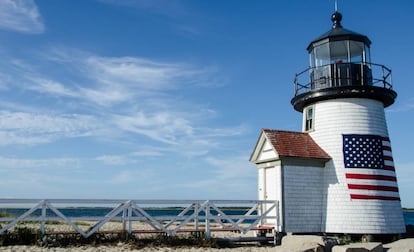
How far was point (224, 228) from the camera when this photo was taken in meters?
13.8

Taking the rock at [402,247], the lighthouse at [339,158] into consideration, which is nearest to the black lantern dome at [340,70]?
the lighthouse at [339,158]

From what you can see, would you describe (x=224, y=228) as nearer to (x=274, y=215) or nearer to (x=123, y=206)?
(x=274, y=215)

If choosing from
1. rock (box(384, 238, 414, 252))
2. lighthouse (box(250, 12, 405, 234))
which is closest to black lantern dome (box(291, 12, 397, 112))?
lighthouse (box(250, 12, 405, 234))

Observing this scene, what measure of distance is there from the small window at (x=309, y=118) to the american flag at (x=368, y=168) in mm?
1451

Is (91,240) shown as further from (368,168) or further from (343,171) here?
(368,168)

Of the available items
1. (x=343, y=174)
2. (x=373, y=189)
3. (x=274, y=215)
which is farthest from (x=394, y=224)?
(x=274, y=215)

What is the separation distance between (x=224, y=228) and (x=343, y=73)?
6619mm

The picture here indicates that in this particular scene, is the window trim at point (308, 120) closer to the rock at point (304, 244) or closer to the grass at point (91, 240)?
the rock at point (304, 244)

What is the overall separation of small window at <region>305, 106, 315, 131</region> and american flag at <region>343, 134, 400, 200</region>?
4.76 feet

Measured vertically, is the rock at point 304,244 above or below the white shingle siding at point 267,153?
below

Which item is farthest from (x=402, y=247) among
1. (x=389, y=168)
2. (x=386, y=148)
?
(x=386, y=148)

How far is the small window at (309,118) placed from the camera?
15856mm

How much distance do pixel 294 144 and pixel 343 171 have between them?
5.93 feet

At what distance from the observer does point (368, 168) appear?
14.5 m
